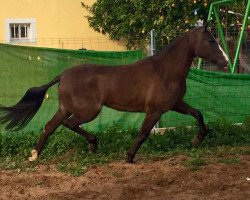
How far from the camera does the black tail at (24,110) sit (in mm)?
7102

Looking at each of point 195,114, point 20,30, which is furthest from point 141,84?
point 20,30

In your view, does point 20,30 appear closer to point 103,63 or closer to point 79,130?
point 103,63

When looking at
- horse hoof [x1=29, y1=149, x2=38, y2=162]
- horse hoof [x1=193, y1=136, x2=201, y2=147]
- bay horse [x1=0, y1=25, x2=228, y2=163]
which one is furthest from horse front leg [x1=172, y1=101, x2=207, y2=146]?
horse hoof [x1=29, y1=149, x2=38, y2=162]

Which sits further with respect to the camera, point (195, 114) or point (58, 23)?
point (58, 23)

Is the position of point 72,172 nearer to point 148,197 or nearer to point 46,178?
point 46,178

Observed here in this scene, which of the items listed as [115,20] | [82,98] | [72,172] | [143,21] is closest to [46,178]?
[72,172]

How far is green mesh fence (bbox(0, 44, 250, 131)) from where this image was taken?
8.25 m

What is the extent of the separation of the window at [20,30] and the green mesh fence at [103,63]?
6577 millimetres

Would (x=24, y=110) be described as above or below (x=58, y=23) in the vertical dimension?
below

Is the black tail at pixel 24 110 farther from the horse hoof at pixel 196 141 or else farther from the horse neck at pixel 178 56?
the horse hoof at pixel 196 141

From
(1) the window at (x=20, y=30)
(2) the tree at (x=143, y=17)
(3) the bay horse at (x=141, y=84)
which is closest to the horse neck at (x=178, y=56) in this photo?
(3) the bay horse at (x=141, y=84)

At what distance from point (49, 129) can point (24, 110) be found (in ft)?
1.46

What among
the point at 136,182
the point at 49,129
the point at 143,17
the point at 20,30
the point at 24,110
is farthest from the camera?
the point at 20,30

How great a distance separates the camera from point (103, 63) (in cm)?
852
